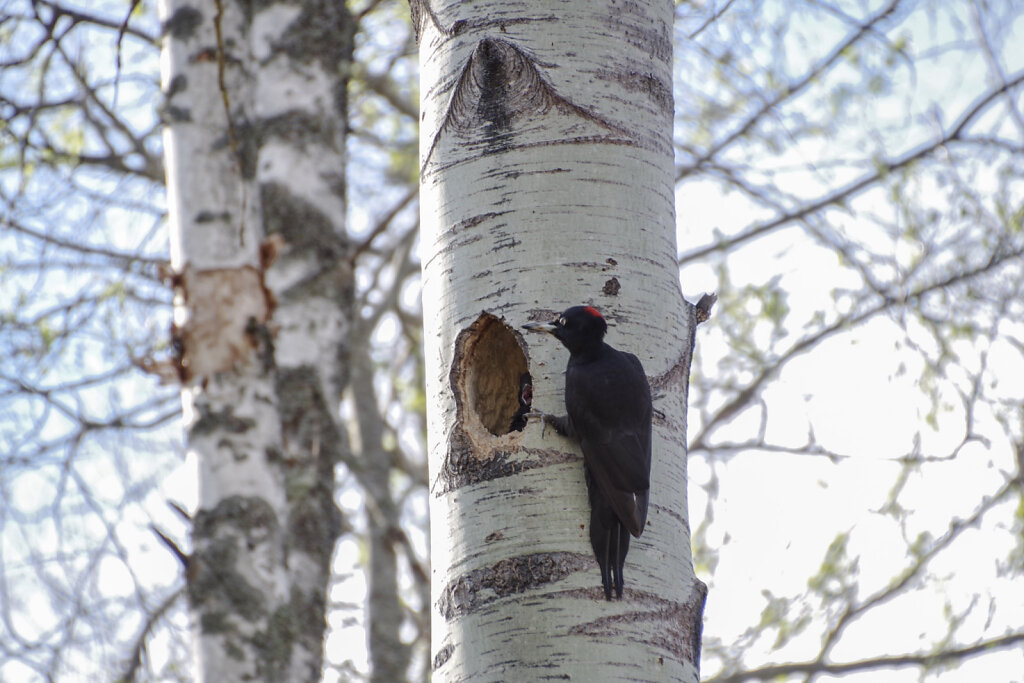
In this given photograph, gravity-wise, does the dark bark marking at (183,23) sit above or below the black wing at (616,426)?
above

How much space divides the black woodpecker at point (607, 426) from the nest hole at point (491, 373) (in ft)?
0.39

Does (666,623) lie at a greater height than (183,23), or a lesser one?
lesser

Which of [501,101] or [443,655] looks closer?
[443,655]

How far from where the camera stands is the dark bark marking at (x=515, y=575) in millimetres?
1670

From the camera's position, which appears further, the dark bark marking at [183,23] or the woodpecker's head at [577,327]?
the dark bark marking at [183,23]

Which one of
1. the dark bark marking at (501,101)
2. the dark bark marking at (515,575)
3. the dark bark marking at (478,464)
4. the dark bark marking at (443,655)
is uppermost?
the dark bark marking at (501,101)

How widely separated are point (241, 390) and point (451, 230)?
172cm

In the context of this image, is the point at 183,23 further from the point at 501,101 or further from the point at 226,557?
the point at 501,101

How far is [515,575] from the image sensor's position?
1.68 metres

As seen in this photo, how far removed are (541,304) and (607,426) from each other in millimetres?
277

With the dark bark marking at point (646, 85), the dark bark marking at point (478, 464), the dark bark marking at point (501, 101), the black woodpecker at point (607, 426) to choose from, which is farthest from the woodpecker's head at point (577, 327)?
the dark bark marking at point (646, 85)

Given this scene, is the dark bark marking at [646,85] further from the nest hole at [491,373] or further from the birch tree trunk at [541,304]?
the nest hole at [491,373]

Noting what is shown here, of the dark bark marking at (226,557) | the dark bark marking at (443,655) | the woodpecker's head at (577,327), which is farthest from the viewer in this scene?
the dark bark marking at (226,557)

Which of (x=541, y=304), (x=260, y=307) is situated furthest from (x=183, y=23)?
(x=541, y=304)
